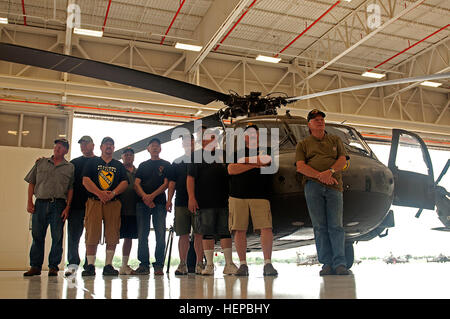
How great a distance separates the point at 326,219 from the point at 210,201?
1.15 m

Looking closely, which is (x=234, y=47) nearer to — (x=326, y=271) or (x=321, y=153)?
(x=321, y=153)

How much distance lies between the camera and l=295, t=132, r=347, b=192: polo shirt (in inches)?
151

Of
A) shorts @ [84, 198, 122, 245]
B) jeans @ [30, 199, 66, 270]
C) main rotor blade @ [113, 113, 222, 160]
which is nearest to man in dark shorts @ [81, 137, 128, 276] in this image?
shorts @ [84, 198, 122, 245]

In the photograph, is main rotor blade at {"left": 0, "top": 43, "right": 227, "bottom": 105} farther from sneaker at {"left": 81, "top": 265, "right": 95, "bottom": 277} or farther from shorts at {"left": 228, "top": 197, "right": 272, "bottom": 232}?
sneaker at {"left": 81, "top": 265, "right": 95, "bottom": 277}

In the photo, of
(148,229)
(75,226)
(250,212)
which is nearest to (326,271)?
(250,212)

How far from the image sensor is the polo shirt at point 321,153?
3.83 m

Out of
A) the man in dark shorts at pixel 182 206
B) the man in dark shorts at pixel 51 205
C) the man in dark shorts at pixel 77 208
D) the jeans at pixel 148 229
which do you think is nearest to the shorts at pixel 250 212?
the man in dark shorts at pixel 182 206

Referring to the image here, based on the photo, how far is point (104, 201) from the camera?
450 centimetres

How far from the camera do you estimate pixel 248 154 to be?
404 cm

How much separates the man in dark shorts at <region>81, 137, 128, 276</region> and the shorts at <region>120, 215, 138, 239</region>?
17.0 inches
